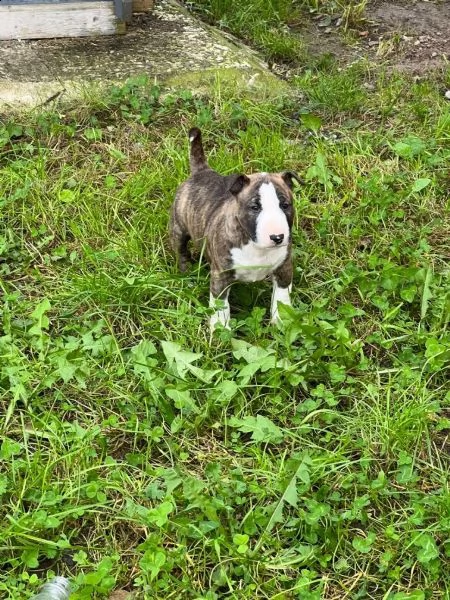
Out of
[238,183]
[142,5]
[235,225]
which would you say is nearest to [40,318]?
A: [235,225]

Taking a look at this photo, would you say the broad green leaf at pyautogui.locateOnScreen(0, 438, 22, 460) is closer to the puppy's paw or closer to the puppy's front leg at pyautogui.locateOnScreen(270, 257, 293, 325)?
the puppy's paw

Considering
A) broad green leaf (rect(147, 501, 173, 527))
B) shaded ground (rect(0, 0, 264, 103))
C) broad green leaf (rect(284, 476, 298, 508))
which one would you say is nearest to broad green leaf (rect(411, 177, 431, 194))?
shaded ground (rect(0, 0, 264, 103))

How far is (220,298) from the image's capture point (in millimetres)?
3604

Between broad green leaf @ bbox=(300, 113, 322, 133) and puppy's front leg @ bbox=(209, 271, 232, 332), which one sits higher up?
broad green leaf @ bbox=(300, 113, 322, 133)

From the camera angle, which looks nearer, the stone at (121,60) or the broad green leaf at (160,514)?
the broad green leaf at (160,514)

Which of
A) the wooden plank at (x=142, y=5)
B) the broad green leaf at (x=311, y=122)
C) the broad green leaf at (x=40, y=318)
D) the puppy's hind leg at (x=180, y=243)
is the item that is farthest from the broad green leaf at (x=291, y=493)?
the wooden plank at (x=142, y=5)

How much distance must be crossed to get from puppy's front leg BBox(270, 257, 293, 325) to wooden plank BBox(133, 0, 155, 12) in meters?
3.04

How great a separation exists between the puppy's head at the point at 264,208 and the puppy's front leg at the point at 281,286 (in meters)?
0.30

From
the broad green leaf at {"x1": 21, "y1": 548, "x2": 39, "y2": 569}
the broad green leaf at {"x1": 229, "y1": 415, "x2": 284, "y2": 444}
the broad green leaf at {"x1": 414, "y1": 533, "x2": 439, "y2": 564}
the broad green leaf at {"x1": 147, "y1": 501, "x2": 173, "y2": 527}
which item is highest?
the broad green leaf at {"x1": 229, "y1": 415, "x2": 284, "y2": 444}

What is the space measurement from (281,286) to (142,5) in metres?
3.09

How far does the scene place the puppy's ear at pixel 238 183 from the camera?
131 inches

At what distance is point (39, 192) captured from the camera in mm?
4340

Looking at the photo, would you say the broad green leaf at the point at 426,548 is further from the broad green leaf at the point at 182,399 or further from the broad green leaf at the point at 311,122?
the broad green leaf at the point at 311,122

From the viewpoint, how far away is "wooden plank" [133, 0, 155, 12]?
18.7 feet
